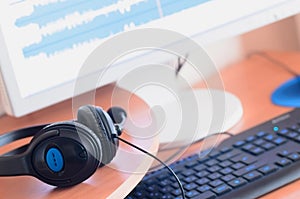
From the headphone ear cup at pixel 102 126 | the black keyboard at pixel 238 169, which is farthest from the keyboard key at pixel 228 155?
the headphone ear cup at pixel 102 126

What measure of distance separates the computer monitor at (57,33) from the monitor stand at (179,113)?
0.09 m

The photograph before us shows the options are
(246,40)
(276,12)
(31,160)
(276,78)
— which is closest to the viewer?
(31,160)

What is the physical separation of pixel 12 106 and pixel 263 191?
1.07 feet

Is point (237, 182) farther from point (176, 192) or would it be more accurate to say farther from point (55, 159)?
point (55, 159)

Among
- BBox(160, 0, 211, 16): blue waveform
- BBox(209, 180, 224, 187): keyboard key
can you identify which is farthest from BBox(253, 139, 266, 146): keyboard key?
BBox(160, 0, 211, 16): blue waveform

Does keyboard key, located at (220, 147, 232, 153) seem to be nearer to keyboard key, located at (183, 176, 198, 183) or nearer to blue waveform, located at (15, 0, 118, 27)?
keyboard key, located at (183, 176, 198, 183)

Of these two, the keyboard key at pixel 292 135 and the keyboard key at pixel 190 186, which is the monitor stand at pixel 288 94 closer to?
the keyboard key at pixel 292 135

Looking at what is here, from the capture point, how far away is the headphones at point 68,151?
560 mm

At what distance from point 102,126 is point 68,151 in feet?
0.15

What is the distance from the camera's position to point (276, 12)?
2.80 feet

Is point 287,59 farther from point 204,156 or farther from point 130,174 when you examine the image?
point 130,174

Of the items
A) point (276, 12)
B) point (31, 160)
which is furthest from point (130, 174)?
point (276, 12)

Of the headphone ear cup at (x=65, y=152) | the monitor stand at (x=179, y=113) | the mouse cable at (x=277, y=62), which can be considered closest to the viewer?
the headphone ear cup at (x=65, y=152)

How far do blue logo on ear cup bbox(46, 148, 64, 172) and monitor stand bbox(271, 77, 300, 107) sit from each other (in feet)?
1.38
